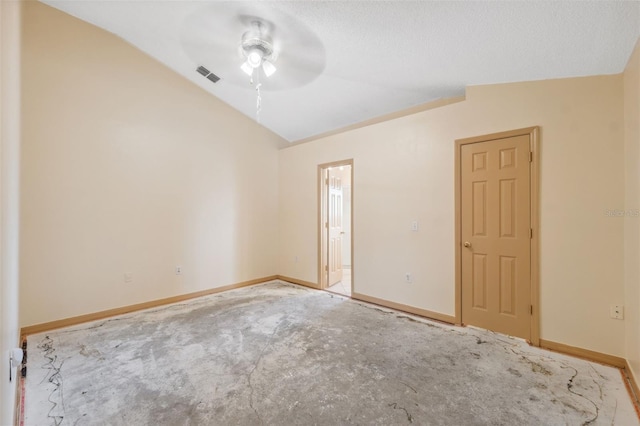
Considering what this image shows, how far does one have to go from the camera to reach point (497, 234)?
2785 millimetres

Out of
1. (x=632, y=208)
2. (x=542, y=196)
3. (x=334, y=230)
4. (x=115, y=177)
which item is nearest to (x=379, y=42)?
(x=542, y=196)

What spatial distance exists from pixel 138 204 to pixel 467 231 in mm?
4058

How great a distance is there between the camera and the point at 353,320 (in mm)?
3180

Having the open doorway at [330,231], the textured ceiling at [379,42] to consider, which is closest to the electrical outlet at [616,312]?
the textured ceiling at [379,42]

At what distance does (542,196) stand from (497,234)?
521 mm

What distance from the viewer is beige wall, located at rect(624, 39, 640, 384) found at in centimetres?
192

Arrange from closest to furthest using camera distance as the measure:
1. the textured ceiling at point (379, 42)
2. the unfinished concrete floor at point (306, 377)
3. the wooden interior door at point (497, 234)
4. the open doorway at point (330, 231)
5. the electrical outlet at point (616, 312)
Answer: the unfinished concrete floor at point (306, 377), the textured ceiling at point (379, 42), the electrical outlet at point (616, 312), the wooden interior door at point (497, 234), the open doorway at point (330, 231)

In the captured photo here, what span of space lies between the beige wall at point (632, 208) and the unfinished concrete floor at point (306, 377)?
38cm

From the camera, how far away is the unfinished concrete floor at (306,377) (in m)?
1.69

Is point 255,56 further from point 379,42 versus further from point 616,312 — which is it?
point 616,312

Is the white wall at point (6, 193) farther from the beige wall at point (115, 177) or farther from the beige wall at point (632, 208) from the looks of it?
the beige wall at point (632, 208)

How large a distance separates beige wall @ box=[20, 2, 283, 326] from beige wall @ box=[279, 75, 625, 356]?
64.0 inches

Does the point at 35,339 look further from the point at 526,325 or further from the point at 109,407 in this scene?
the point at 526,325

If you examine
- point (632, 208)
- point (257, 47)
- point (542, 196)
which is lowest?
point (632, 208)
